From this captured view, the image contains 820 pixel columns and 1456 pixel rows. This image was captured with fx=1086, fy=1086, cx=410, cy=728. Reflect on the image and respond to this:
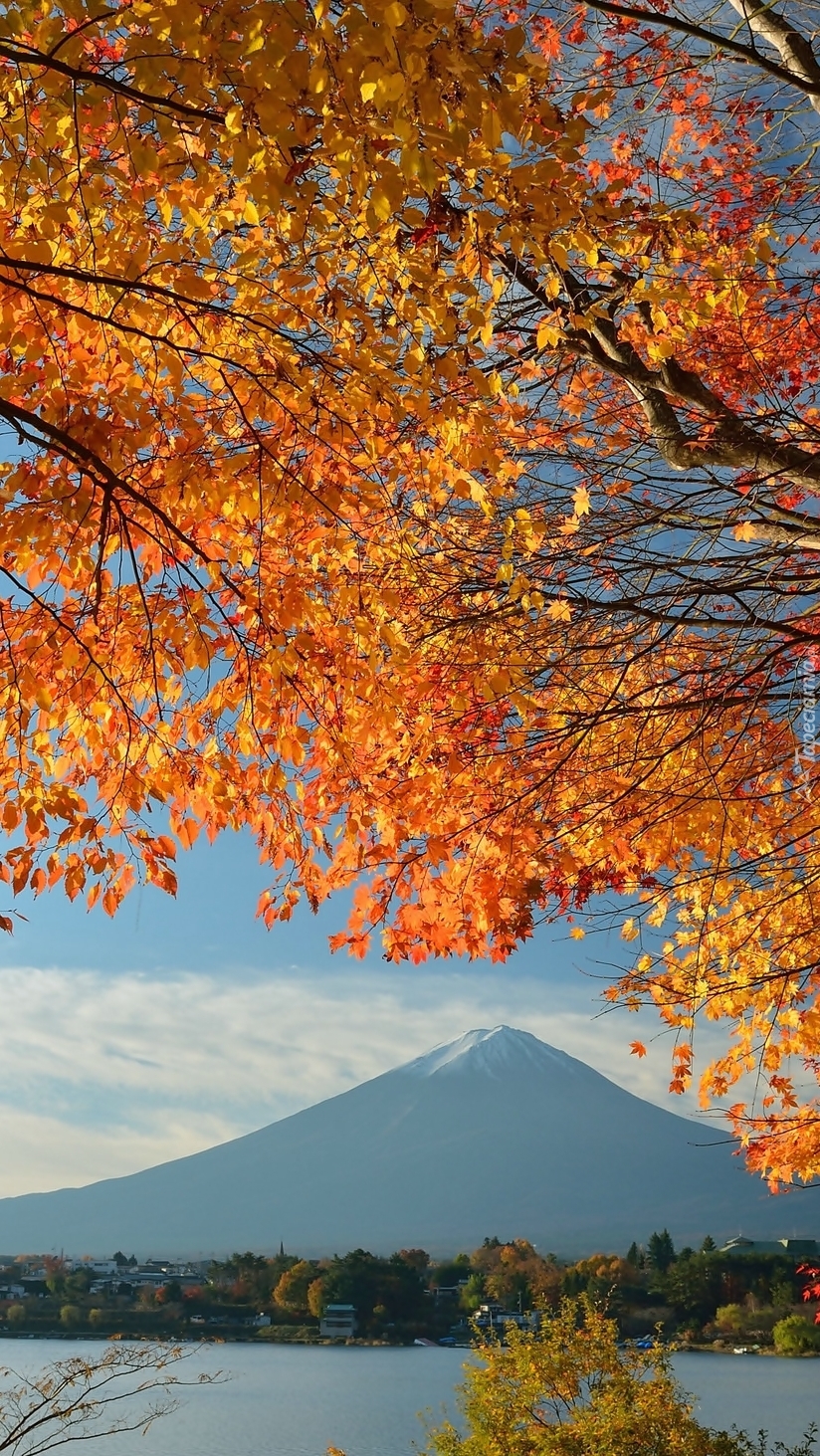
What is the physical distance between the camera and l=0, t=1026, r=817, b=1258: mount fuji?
196 ft

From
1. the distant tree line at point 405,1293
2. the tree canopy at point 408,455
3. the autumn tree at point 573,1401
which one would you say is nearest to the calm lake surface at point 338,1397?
the distant tree line at point 405,1293

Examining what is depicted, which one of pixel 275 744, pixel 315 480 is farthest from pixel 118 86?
pixel 275 744

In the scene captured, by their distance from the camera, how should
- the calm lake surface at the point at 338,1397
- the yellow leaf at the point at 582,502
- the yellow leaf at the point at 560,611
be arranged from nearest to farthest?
the yellow leaf at the point at 582,502 < the yellow leaf at the point at 560,611 < the calm lake surface at the point at 338,1397

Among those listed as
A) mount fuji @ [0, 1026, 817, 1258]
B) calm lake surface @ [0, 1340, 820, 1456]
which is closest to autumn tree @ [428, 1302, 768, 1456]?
calm lake surface @ [0, 1340, 820, 1456]

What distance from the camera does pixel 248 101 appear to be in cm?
253

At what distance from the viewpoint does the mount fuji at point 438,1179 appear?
196 ft

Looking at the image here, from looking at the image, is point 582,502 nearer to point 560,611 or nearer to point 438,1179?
point 560,611

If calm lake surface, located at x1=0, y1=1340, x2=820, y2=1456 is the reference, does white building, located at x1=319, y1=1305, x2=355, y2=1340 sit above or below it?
above

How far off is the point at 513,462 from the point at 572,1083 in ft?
226

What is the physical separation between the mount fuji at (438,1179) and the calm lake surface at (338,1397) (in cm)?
1649

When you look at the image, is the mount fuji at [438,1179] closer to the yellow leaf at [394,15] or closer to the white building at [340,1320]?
the white building at [340,1320]

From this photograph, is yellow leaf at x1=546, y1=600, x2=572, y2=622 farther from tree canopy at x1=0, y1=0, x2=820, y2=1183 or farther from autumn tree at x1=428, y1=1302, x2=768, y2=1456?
autumn tree at x1=428, y1=1302, x2=768, y2=1456

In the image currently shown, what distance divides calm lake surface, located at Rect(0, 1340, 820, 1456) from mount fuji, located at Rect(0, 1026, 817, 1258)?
54.1 ft

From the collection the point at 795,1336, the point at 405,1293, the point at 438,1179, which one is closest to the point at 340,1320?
the point at 405,1293
